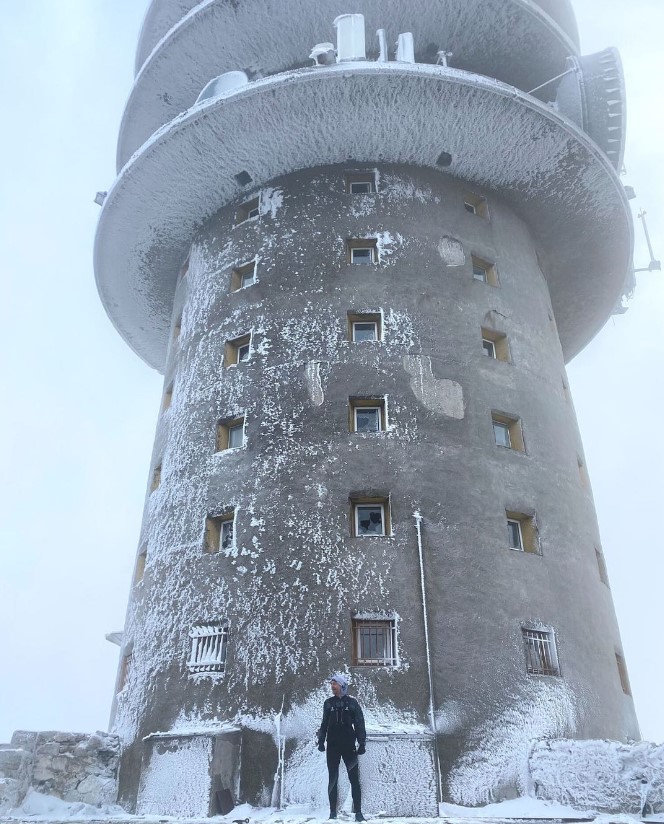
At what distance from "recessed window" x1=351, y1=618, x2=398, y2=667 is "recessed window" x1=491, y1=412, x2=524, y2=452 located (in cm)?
609

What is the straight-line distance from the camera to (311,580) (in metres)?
18.1

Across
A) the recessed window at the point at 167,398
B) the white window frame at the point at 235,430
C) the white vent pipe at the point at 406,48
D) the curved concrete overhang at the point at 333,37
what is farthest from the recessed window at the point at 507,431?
the curved concrete overhang at the point at 333,37

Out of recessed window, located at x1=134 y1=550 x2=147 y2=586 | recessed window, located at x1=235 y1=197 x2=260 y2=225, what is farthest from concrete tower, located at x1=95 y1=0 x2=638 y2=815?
recessed window, located at x1=134 y1=550 x2=147 y2=586

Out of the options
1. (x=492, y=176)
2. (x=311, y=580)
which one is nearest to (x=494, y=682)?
(x=311, y=580)

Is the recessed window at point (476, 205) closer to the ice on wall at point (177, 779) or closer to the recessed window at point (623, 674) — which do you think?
the recessed window at point (623, 674)

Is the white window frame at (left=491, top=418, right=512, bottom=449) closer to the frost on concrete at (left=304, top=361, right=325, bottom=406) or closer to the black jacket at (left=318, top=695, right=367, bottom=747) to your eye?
the frost on concrete at (left=304, top=361, right=325, bottom=406)

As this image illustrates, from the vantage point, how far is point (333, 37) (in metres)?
26.2

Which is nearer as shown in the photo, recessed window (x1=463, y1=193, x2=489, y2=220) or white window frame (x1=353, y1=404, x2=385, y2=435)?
white window frame (x1=353, y1=404, x2=385, y2=435)

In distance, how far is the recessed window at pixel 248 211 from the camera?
25.6 metres

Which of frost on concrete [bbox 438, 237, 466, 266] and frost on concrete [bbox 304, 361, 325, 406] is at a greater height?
frost on concrete [bbox 438, 237, 466, 266]

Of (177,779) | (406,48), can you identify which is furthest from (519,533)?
(406,48)

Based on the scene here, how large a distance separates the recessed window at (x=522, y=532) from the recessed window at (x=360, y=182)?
10.5m

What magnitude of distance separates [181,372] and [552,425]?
1040 cm

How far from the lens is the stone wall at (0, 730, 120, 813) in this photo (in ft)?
53.3
